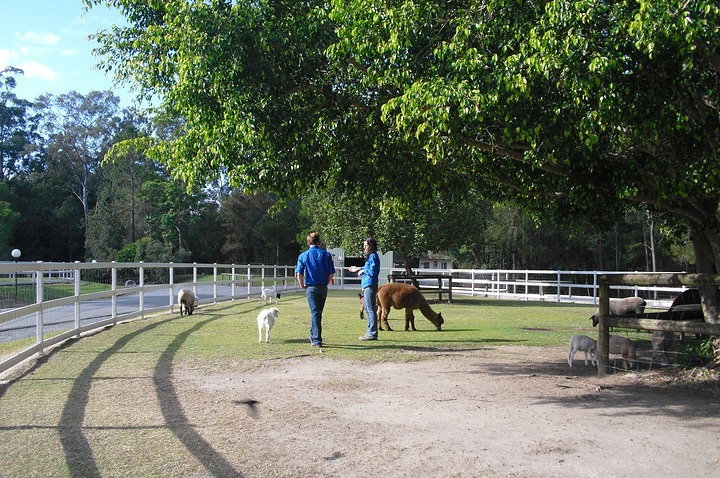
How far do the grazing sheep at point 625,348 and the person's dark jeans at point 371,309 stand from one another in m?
4.08

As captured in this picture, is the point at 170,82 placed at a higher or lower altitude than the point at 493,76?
higher

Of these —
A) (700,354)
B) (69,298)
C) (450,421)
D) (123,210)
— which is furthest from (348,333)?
(123,210)

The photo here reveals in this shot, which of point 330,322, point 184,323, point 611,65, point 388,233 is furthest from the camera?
point 388,233

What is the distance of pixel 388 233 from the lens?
2462cm

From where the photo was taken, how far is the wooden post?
7.69 metres

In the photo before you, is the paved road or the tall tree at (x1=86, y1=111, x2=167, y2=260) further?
the tall tree at (x1=86, y1=111, x2=167, y2=260)

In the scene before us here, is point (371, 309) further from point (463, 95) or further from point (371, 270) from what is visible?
point (463, 95)

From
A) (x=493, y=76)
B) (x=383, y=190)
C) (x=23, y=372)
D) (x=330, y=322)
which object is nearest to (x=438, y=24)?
(x=493, y=76)

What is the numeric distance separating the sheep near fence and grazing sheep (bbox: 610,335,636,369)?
413 mm

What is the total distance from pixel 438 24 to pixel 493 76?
6.09ft

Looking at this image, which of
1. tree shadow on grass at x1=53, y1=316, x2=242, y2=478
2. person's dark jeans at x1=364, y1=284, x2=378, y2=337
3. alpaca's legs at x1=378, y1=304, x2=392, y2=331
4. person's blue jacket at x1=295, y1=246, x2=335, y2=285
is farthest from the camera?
alpaca's legs at x1=378, y1=304, x2=392, y2=331

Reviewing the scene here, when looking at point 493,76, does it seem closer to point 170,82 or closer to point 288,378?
point 288,378

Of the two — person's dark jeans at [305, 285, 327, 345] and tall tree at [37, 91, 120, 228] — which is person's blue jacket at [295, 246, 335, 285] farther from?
tall tree at [37, 91, 120, 228]

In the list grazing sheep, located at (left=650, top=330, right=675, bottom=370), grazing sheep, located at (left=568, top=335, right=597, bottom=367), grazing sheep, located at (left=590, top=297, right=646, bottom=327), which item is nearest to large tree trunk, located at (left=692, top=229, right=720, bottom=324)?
grazing sheep, located at (left=650, top=330, right=675, bottom=370)
